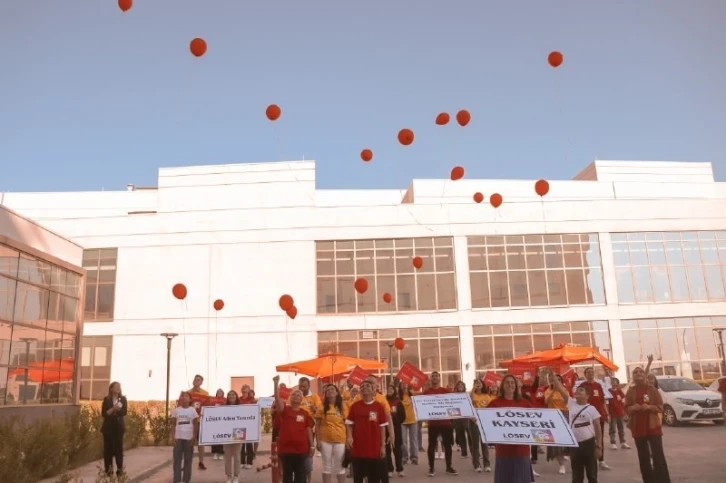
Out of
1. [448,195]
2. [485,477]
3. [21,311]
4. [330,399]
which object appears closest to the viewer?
[330,399]

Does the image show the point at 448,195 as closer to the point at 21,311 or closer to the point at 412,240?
the point at 412,240

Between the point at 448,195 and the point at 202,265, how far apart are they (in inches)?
794

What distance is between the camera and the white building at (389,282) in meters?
39.6

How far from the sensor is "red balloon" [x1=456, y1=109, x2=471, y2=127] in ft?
51.2

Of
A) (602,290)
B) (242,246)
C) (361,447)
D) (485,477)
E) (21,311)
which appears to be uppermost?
(242,246)

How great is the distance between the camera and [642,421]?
10547 millimetres

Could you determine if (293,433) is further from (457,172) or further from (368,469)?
(457,172)

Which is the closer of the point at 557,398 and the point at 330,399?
the point at 330,399

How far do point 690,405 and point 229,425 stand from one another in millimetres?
17235

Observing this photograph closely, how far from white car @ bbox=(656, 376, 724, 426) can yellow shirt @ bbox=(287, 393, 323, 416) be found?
15837mm

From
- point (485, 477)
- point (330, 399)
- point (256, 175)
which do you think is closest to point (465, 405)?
point (485, 477)

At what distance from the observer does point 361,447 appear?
9195 millimetres

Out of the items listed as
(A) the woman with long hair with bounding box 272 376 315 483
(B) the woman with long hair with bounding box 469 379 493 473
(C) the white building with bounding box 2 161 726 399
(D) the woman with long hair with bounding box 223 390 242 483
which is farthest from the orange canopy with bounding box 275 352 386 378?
(C) the white building with bounding box 2 161 726 399

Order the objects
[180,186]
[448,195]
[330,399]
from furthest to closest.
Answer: [448,195], [180,186], [330,399]
